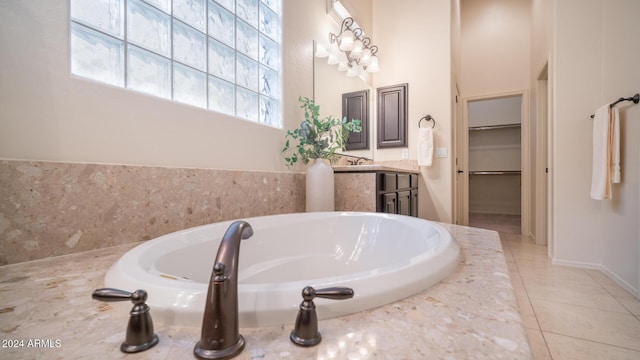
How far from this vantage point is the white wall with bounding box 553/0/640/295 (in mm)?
1869

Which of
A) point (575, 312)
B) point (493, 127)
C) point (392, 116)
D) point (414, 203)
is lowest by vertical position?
point (575, 312)

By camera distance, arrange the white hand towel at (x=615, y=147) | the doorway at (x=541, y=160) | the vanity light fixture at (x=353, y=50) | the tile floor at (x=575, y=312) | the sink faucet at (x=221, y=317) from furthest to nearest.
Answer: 1. the doorway at (x=541, y=160)
2. the vanity light fixture at (x=353, y=50)
3. the white hand towel at (x=615, y=147)
4. the tile floor at (x=575, y=312)
5. the sink faucet at (x=221, y=317)

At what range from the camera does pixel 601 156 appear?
6.27 feet

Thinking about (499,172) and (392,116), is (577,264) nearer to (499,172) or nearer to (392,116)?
(392,116)

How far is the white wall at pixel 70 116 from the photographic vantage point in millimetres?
769

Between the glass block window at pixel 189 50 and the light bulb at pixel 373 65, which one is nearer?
the glass block window at pixel 189 50

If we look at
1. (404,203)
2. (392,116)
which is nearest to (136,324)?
(404,203)

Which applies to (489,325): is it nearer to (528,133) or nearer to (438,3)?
(438,3)

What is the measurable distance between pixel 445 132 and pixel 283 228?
7.58ft

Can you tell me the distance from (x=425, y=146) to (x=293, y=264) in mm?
2100

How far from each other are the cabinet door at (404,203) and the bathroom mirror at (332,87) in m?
0.71

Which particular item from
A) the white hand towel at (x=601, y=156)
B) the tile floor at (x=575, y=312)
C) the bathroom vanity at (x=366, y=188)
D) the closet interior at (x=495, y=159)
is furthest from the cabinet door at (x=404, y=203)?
the closet interior at (x=495, y=159)

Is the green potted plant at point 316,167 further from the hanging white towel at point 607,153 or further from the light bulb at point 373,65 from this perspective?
the hanging white towel at point 607,153

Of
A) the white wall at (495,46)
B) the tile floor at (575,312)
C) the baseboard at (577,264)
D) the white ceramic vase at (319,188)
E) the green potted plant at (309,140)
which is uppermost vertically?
the white wall at (495,46)
